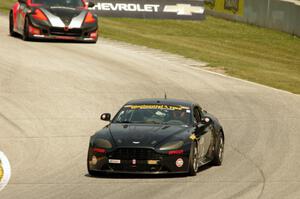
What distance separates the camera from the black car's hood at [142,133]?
1516 cm

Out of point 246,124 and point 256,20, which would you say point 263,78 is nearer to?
point 246,124

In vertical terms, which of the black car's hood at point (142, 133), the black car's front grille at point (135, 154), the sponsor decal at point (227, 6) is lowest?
the sponsor decal at point (227, 6)

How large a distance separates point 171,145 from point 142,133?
1.84 ft

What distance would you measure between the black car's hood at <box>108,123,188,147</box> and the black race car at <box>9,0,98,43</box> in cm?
1597

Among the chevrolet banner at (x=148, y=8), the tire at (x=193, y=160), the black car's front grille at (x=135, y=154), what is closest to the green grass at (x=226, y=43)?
the chevrolet banner at (x=148, y=8)

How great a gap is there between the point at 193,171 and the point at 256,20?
102ft

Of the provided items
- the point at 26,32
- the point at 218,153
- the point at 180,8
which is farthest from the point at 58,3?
the point at 218,153

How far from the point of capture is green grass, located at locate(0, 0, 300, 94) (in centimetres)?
3256

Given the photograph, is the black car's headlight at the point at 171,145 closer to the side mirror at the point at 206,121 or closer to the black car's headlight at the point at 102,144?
the black car's headlight at the point at 102,144

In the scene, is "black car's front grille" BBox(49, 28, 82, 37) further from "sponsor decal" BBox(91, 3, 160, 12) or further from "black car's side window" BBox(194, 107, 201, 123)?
"black car's side window" BBox(194, 107, 201, 123)

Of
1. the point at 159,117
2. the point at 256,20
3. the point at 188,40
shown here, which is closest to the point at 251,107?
the point at 159,117

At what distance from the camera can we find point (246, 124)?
21844mm

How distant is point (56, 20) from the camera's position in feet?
104

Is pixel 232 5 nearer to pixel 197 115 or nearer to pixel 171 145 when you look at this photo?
pixel 197 115
